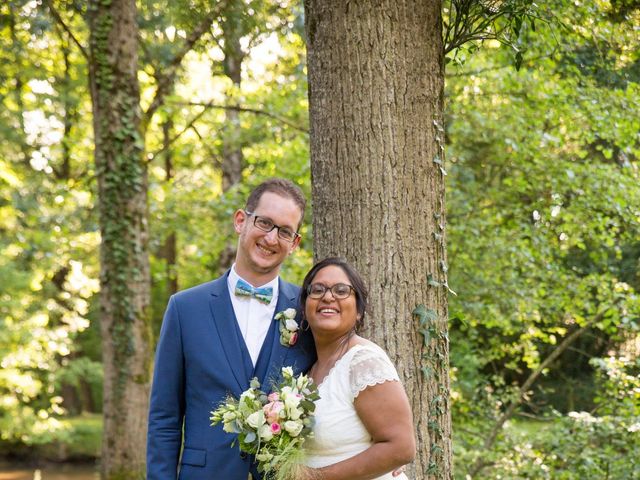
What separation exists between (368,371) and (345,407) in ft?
0.55

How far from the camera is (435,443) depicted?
3.37m

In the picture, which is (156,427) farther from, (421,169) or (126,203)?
(126,203)

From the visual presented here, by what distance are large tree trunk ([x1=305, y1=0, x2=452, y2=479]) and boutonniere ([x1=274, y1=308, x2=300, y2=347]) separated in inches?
18.6

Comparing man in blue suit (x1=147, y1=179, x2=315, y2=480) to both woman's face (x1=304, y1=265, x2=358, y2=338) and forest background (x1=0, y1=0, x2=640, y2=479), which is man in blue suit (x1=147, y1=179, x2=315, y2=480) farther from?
forest background (x1=0, y1=0, x2=640, y2=479)

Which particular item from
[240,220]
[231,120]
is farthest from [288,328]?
[231,120]

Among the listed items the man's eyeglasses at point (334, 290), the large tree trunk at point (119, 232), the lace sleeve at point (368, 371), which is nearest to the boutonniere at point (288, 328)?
the man's eyeglasses at point (334, 290)

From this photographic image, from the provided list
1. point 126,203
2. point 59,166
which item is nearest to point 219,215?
point 126,203

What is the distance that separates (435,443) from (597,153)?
8029 mm

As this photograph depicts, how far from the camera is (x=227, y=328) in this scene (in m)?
3.00

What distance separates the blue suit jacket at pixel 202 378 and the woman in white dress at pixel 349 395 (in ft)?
0.62

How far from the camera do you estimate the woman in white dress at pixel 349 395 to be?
8.55 ft

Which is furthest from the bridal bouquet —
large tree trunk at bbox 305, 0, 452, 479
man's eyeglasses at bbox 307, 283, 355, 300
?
large tree trunk at bbox 305, 0, 452, 479

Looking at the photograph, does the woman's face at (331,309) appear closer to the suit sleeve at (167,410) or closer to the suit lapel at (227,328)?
the suit lapel at (227,328)

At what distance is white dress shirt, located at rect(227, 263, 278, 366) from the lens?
3.05m
